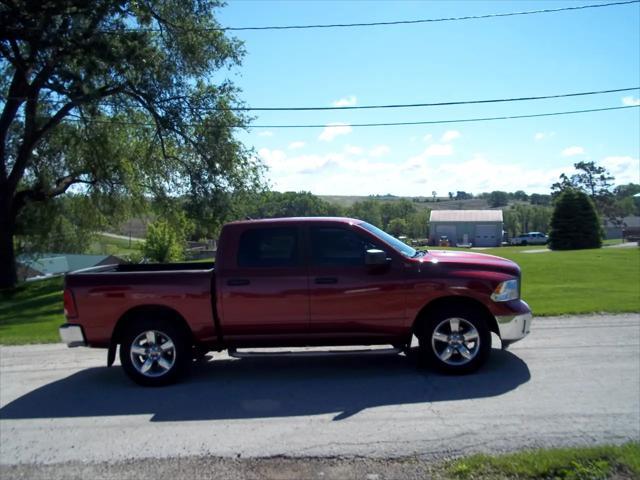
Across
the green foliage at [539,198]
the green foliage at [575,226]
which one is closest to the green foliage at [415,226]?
the green foliage at [575,226]

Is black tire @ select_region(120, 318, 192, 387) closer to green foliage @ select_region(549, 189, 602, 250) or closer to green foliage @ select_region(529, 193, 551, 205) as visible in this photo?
green foliage @ select_region(549, 189, 602, 250)

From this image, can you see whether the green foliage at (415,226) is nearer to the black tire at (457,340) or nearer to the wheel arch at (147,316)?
the black tire at (457,340)

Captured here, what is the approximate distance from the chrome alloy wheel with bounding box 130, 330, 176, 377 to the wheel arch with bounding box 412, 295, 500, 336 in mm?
2975

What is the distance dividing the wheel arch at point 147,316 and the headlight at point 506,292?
3665mm

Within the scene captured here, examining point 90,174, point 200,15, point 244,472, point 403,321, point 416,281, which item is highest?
point 200,15

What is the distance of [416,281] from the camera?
677cm

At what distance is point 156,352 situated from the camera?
22.9 ft

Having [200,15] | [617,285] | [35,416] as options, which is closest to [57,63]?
[200,15]

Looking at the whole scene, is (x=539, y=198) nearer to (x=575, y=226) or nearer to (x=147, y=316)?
(x=575, y=226)

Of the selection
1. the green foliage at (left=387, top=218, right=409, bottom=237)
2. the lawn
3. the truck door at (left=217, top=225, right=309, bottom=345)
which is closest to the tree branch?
the lawn

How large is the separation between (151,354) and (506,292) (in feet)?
14.2

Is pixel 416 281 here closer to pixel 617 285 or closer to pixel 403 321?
pixel 403 321

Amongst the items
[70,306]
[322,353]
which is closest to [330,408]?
[322,353]

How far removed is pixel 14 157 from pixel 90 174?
3.69m
